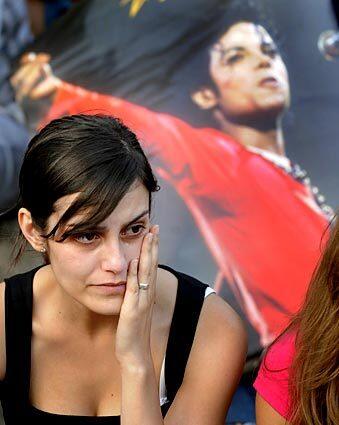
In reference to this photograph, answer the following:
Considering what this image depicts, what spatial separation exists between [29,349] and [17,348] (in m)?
0.02

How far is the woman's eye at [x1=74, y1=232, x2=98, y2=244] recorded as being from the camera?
1.48 m

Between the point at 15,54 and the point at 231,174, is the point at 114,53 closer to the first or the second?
the point at 15,54

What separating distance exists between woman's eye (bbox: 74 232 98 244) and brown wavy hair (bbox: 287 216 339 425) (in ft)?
1.27

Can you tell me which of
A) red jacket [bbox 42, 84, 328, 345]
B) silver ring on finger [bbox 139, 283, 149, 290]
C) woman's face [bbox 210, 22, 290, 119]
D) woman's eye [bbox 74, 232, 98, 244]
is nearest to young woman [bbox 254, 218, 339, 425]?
silver ring on finger [bbox 139, 283, 149, 290]

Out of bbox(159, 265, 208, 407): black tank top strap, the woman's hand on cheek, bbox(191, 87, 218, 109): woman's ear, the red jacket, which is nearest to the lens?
A: the woman's hand on cheek

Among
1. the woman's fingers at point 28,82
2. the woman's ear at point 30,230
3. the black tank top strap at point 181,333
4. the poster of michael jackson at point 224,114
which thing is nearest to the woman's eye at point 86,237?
the woman's ear at point 30,230

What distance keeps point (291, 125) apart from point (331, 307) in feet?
3.89

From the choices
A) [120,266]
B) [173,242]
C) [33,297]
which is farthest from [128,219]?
[173,242]

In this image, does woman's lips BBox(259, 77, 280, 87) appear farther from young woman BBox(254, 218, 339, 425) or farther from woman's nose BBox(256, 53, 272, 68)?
young woman BBox(254, 218, 339, 425)

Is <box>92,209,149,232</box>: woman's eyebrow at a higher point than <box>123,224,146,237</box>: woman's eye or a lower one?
higher

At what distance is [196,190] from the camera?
8.01ft

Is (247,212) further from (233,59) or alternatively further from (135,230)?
(135,230)

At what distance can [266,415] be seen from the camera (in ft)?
5.01

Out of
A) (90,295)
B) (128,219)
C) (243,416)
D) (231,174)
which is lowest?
(243,416)
